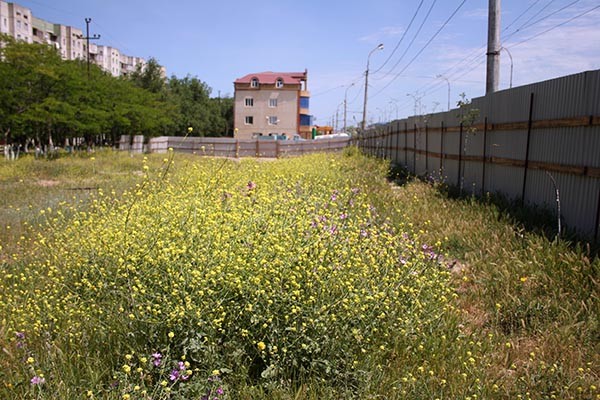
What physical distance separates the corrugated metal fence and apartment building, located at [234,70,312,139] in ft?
182

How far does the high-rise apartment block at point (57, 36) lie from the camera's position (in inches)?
2729

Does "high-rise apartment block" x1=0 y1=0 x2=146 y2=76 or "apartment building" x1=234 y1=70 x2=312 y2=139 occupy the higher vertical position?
"high-rise apartment block" x1=0 y1=0 x2=146 y2=76

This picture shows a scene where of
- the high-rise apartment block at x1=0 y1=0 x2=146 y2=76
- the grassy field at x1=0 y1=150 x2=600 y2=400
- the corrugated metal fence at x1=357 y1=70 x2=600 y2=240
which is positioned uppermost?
the high-rise apartment block at x1=0 y1=0 x2=146 y2=76

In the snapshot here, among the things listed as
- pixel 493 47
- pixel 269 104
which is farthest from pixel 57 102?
pixel 269 104

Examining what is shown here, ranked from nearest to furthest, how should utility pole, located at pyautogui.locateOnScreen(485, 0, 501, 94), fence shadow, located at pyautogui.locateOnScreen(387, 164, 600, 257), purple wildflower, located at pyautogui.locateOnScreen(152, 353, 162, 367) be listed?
purple wildflower, located at pyautogui.locateOnScreen(152, 353, 162, 367)
fence shadow, located at pyautogui.locateOnScreen(387, 164, 600, 257)
utility pole, located at pyautogui.locateOnScreen(485, 0, 501, 94)

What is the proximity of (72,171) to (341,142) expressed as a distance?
25.5m

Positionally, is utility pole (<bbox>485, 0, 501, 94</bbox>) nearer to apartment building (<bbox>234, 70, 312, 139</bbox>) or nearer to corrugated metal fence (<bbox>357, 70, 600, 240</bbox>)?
corrugated metal fence (<bbox>357, 70, 600, 240</bbox>)

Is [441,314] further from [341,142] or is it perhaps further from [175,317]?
[341,142]

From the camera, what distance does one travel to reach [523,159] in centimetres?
A: 810

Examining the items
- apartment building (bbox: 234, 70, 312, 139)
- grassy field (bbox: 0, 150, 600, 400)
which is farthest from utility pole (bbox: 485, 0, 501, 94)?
apartment building (bbox: 234, 70, 312, 139)

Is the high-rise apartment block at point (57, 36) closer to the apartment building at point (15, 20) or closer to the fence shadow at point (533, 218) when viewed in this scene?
the apartment building at point (15, 20)

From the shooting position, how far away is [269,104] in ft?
222

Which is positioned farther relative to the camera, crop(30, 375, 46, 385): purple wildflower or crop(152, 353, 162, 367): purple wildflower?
crop(152, 353, 162, 367): purple wildflower

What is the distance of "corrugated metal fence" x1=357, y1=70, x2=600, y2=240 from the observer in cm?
623
